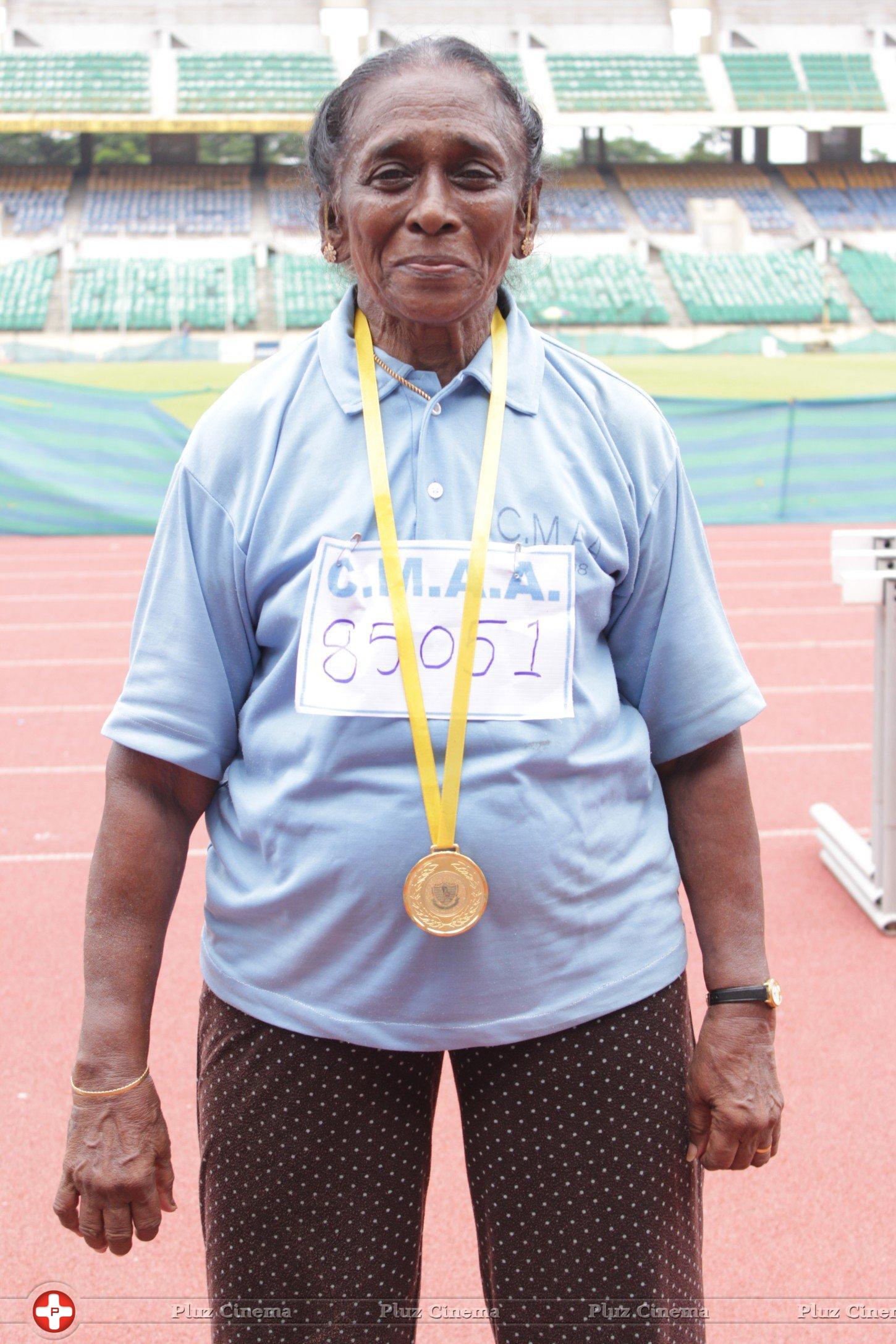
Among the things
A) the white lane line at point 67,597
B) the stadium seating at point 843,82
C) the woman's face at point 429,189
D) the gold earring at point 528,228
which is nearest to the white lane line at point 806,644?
the white lane line at point 67,597

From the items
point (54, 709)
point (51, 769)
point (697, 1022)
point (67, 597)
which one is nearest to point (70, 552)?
point (67, 597)

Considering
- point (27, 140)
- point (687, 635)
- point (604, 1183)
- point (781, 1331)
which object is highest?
point (27, 140)

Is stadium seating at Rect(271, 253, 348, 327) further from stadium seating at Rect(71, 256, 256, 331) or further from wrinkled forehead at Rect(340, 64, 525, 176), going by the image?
wrinkled forehead at Rect(340, 64, 525, 176)

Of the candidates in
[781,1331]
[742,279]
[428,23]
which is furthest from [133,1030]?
[428,23]

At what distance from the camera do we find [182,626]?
135cm

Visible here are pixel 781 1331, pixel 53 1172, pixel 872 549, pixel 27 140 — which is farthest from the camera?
pixel 27 140

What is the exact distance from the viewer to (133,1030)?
1.39m

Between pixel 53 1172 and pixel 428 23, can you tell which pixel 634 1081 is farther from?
pixel 428 23

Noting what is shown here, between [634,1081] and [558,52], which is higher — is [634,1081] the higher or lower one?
the lower one

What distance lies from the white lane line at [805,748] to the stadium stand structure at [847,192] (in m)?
26.3

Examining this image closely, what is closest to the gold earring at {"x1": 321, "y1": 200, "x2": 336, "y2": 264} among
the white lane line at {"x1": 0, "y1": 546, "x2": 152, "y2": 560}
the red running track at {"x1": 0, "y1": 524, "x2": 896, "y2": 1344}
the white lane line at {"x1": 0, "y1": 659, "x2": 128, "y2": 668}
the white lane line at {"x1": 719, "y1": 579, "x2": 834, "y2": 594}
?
the red running track at {"x1": 0, "y1": 524, "x2": 896, "y2": 1344}

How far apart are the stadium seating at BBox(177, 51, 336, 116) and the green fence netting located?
18.4m

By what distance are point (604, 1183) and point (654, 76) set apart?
32271 mm

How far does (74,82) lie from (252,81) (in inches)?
158
